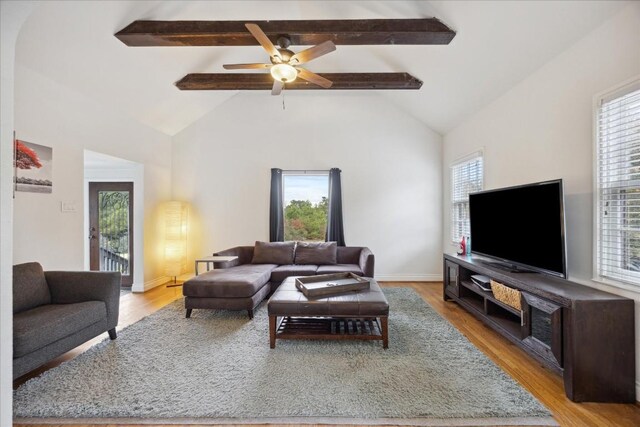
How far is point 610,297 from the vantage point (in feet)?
5.97

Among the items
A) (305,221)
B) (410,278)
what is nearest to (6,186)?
(305,221)

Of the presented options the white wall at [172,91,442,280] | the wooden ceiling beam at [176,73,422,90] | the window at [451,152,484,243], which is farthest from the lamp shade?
the window at [451,152,484,243]

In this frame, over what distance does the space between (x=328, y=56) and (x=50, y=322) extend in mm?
4273

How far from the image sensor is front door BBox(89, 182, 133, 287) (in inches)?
179

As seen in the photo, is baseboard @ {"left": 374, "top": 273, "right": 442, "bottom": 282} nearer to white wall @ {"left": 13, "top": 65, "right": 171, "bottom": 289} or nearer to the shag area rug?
the shag area rug

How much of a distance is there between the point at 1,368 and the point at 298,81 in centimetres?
397

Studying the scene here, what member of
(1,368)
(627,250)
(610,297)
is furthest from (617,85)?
(1,368)

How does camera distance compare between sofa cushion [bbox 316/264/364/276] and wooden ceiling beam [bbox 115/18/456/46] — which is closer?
wooden ceiling beam [bbox 115/18/456/46]

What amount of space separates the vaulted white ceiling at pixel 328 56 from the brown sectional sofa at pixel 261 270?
2563 mm

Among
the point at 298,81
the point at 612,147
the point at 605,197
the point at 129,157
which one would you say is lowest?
the point at 605,197

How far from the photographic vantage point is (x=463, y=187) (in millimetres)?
4336

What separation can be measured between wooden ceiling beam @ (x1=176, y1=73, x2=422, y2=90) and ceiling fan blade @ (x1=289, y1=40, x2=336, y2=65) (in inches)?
58.6

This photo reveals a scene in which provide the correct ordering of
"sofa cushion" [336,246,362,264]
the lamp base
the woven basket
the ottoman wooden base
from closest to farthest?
1. the woven basket
2. the ottoman wooden base
3. "sofa cushion" [336,246,362,264]
4. the lamp base

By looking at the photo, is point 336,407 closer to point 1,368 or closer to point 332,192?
point 1,368
